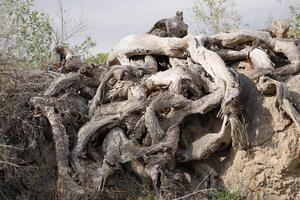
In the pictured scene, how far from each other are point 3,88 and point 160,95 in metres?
2.03

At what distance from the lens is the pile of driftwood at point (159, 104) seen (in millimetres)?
7699

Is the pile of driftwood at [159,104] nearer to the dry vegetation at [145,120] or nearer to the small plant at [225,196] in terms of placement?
the dry vegetation at [145,120]

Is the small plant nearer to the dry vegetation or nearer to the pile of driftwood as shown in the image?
the dry vegetation

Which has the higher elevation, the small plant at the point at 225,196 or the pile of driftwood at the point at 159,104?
the pile of driftwood at the point at 159,104

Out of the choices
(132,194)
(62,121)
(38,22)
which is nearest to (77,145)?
(62,121)

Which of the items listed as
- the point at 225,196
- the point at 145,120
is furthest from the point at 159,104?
the point at 225,196

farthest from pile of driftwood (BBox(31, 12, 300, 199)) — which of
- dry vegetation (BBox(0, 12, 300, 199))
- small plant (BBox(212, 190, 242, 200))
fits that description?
small plant (BBox(212, 190, 242, 200))

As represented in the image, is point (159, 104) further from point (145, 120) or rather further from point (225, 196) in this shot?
point (225, 196)

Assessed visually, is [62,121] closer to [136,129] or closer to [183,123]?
[136,129]

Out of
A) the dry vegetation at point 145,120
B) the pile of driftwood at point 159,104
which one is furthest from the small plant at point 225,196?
the pile of driftwood at point 159,104

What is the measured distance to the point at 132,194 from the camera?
7.69 metres

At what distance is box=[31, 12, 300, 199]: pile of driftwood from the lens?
7.70 meters

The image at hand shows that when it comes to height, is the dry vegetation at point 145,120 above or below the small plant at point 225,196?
above

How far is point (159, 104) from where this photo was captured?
8047mm
